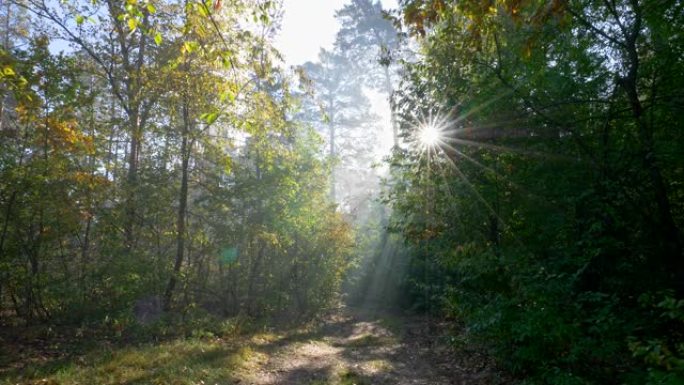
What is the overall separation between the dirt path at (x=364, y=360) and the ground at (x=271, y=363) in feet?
0.07

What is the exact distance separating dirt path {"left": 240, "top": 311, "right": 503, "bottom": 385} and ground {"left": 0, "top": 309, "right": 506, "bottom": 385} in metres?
0.02

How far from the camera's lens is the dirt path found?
8.00 meters

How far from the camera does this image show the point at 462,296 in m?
7.63

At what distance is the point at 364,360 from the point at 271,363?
2229 mm

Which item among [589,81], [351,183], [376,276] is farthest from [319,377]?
[351,183]

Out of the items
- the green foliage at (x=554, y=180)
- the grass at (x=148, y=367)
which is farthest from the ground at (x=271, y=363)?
the green foliage at (x=554, y=180)

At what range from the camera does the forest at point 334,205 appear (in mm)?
5402

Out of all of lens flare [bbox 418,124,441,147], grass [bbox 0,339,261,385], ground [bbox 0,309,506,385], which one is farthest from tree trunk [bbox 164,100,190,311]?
lens flare [bbox 418,124,441,147]

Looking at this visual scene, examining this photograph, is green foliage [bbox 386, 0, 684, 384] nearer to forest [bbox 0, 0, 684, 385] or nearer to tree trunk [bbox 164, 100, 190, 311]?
forest [bbox 0, 0, 684, 385]

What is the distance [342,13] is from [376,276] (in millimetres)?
18547

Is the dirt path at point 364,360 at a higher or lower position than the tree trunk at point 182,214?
lower

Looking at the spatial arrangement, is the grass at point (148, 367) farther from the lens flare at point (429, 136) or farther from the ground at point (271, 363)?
the lens flare at point (429, 136)

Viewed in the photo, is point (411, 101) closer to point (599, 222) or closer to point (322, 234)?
point (599, 222)

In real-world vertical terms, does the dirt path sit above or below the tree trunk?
below
